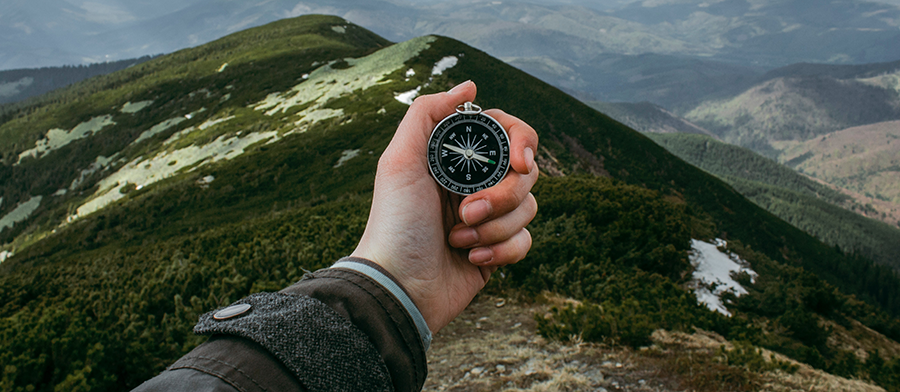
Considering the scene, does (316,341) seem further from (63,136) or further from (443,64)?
(63,136)

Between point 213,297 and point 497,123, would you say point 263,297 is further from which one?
point 213,297

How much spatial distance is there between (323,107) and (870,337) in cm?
3679

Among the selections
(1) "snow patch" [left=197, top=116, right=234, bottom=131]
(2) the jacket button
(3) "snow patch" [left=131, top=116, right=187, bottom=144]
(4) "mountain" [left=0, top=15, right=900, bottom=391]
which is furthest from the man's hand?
(3) "snow patch" [left=131, top=116, right=187, bottom=144]

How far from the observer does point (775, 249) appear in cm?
4344

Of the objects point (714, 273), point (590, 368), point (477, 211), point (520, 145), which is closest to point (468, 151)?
point (520, 145)

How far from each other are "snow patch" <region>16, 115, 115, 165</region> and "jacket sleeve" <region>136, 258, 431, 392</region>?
71790 mm

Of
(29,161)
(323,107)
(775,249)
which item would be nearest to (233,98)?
(323,107)

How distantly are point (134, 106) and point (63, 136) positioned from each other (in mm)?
9879

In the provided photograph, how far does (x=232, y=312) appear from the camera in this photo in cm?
196

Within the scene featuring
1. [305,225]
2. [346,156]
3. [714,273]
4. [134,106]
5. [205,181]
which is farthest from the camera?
[134,106]

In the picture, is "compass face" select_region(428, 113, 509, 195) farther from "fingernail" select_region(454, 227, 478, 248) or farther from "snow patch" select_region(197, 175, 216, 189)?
"snow patch" select_region(197, 175, 216, 189)

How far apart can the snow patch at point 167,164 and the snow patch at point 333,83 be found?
5084mm

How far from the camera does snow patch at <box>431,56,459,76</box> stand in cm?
4384

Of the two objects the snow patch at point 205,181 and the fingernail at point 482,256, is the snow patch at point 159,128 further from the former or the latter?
the fingernail at point 482,256
